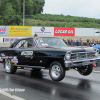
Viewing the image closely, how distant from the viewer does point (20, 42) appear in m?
8.74

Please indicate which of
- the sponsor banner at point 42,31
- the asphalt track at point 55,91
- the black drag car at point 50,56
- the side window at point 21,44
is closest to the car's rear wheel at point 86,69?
the black drag car at point 50,56

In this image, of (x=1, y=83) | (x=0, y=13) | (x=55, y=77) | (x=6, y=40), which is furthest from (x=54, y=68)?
(x=0, y=13)

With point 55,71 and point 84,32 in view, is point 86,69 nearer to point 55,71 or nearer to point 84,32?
point 55,71

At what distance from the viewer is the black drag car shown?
22.1ft

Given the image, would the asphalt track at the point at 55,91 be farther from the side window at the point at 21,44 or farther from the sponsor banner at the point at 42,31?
the sponsor banner at the point at 42,31

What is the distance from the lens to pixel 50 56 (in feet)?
23.3

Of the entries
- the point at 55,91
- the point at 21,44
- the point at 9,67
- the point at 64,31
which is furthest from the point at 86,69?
the point at 64,31

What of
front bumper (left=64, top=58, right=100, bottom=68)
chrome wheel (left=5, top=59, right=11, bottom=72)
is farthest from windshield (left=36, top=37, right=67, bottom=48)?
chrome wheel (left=5, top=59, right=11, bottom=72)

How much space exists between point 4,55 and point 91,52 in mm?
4195

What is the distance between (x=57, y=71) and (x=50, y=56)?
606mm

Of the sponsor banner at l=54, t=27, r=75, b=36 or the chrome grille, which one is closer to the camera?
the chrome grille

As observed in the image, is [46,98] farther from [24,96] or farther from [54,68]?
[54,68]

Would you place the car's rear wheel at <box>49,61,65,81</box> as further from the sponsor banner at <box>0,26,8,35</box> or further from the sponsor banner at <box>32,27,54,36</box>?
the sponsor banner at <box>0,26,8,35</box>

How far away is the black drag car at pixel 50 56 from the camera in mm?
6750
